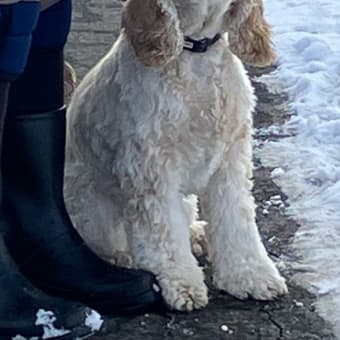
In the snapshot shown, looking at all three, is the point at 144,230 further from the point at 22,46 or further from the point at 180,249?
the point at 22,46

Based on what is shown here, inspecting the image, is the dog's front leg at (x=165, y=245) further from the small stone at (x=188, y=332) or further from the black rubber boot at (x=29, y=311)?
the black rubber boot at (x=29, y=311)

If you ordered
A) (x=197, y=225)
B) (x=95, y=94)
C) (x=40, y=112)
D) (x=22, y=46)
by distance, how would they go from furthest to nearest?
(x=197, y=225), (x=95, y=94), (x=40, y=112), (x=22, y=46)

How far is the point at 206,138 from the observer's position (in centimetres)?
436

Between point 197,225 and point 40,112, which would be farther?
point 197,225

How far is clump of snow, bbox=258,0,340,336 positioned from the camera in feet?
15.3

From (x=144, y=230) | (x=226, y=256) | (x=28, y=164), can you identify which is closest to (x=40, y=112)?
(x=28, y=164)

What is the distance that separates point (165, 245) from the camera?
435 centimetres

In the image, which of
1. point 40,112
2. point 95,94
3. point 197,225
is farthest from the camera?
point 197,225

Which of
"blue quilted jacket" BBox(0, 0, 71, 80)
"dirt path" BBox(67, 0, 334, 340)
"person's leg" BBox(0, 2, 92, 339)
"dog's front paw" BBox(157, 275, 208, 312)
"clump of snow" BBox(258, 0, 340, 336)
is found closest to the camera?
"blue quilted jacket" BBox(0, 0, 71, 80)

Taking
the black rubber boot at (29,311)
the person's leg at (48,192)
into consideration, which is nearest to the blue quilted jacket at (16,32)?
the black rubber boot at (29,311)

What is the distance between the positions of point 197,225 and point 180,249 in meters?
0.45

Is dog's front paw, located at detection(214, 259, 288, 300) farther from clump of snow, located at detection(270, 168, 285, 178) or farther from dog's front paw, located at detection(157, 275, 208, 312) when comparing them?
clump of snow, located at detection(270, 168, 285, 178)

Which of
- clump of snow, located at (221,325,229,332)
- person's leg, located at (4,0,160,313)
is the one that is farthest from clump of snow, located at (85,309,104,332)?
clump of snow, located at (221,325,229,332)

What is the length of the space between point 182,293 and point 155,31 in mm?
798
